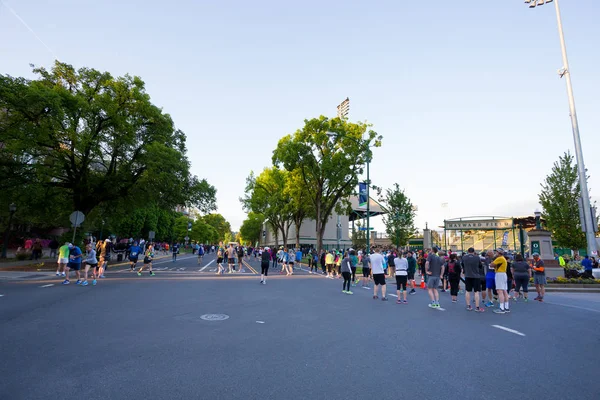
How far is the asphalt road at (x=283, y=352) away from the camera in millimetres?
4000

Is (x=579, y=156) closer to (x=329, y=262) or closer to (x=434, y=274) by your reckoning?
(x=329, y=262)

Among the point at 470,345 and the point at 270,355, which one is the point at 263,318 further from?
the point at 470,345

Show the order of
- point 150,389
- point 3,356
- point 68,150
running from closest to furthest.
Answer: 1. point 150,389
2. point 3,356
3. point 68,150

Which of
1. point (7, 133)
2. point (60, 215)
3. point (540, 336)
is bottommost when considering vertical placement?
point (540, 336)

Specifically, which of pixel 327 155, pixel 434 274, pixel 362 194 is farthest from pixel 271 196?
pixel 434 274

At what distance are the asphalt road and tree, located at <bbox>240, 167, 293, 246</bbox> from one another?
1472 inches

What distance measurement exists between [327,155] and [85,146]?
2214cm

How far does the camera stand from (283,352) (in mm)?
5453

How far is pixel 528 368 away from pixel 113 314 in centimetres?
820

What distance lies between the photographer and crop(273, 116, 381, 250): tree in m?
35.8

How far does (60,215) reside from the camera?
→ 28219 millimetres

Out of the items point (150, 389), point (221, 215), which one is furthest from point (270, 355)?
point (221, 215)

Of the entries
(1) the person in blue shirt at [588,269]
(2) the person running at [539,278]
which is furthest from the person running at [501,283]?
(1) the person in blue shirt at [588,269]

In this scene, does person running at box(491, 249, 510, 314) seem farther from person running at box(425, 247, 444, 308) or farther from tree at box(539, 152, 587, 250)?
tree at box(539, 152, 587, 250)
